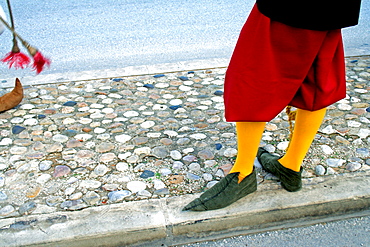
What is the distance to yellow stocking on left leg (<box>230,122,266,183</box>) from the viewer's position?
2064 millimetres

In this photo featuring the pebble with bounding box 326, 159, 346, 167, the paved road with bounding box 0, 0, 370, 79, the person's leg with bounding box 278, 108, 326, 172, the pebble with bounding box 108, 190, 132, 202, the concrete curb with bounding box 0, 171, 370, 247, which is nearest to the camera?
the concrete curb with bounding box 0, 171, 370, 247

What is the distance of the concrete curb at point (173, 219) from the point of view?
Result: 6.59 ft

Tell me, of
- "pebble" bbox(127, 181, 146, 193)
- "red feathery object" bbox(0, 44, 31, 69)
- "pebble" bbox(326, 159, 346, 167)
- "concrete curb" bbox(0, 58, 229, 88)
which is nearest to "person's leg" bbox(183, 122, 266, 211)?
"pebble" bbox(127, 181, 146, 193)

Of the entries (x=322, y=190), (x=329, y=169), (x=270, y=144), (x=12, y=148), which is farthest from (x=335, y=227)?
(x=12, y=148)

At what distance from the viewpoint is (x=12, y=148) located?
279 centimetres

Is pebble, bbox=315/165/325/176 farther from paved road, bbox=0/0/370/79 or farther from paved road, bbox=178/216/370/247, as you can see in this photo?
paved road, bbox=0/0/370/79

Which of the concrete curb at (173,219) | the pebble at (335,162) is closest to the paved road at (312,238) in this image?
the concrete curb at (173,219)

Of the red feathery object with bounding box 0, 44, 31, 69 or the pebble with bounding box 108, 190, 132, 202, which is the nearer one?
the pebble with bounding box 108, 190, 132, 202

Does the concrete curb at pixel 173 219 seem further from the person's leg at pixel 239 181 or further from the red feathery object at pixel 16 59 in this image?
the red feathery object at pixel 16 59

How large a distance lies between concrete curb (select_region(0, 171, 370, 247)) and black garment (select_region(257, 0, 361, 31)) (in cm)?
95

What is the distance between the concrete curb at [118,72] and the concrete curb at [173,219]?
2137mm

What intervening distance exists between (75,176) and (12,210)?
0.42 meters

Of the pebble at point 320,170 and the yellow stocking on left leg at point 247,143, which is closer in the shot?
the yellow stocking on left leg at point 247,143

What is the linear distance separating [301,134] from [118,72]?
2.45m
